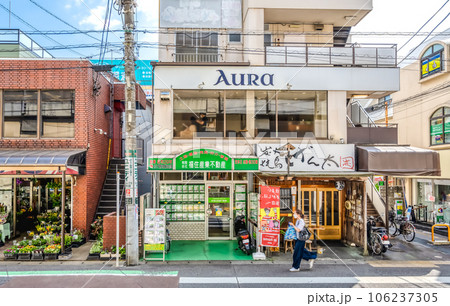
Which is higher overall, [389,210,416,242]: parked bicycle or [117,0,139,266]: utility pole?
[117,0,139,266]: utility pole

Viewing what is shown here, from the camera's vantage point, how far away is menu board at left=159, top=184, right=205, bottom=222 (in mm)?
14500

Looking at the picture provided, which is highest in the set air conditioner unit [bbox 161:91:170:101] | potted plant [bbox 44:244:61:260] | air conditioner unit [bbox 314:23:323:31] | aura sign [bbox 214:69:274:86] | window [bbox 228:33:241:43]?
air conditioner unit [bbox 314:23:323:31]

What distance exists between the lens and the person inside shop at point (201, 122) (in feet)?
47.9

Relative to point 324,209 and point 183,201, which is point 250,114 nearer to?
point 183,201

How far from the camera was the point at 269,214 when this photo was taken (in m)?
11.9

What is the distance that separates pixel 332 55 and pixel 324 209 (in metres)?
7.13

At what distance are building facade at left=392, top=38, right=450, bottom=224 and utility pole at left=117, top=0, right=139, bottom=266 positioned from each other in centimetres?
1637

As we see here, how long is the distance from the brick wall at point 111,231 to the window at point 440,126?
1864 centimetres

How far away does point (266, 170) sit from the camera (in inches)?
546

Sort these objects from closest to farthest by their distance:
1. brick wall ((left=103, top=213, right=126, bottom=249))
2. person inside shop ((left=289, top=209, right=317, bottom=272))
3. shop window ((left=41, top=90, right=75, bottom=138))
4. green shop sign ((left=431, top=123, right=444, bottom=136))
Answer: person inside shop ((left=289, top=209, right=317, bottom=272)), brick wall ((left=103, top=213, right=126, bottom=249)), shop window ((left=41, top=90, right=75, bottom=138)), green shop sign ((left=431, top=123, right=444, bottom=136))

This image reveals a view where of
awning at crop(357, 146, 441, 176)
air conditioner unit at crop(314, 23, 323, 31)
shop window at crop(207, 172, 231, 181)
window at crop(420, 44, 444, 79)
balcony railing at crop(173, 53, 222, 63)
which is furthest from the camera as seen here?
window at crop(420, 44, 444, 79)

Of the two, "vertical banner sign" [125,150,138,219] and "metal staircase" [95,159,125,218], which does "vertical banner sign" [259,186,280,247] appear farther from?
"metal staircase" [95,159,125,218]

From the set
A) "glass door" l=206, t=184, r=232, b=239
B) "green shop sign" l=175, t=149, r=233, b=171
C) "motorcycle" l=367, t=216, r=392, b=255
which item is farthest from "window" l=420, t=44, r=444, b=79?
"green shop sign" l=175, t=149, r=233, b=171

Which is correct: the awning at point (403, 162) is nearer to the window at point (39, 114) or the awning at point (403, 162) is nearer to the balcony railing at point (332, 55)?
the balcony railing at point (332, 55)
